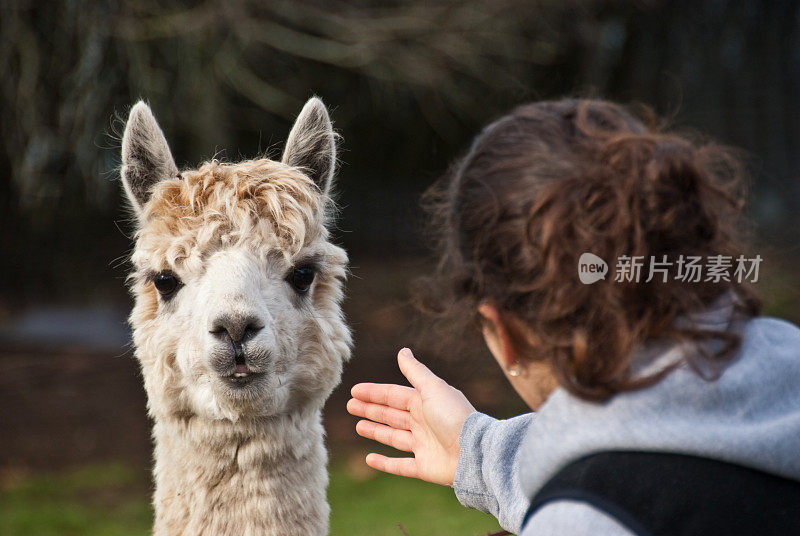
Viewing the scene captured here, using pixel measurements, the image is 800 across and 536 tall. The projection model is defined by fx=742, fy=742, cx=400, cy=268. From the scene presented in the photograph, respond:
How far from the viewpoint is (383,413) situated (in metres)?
2.07

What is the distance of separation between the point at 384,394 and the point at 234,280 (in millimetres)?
525

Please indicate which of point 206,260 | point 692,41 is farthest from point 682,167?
point 692,41

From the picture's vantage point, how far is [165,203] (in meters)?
2.06

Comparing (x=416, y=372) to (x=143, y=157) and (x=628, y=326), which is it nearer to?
(x=628, y=326)

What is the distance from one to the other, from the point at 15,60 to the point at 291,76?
1.95m

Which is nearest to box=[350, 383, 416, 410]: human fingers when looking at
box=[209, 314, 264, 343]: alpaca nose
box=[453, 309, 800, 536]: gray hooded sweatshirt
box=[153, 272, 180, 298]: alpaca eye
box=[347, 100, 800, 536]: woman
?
box=[209, 314, 264, 343]: alpaca nose

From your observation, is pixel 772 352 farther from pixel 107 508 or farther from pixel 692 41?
pixel 692 41

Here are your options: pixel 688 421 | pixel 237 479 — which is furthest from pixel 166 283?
pixel 688 421

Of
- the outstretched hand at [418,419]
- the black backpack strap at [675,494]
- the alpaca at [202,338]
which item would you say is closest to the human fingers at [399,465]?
the outstretched hand at [418,419]

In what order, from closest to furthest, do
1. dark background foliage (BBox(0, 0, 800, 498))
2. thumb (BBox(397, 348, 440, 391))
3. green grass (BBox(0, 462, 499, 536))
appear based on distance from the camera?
thumb (BBox(397, 348, 440, 391)) < green grass (BBox(0, 462, 499, 536)) < dark background foliage (BBox(0, 0, 800, 498))

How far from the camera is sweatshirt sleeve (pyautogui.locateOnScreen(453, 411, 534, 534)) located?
1.78m

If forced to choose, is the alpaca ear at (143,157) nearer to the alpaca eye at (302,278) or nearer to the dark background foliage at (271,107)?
the alpaca eye at (302,278)

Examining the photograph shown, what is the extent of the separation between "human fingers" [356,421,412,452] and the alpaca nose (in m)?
0.43

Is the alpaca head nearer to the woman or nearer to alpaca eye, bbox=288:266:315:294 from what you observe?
alpaca eye, bbox=288:266:315:294
